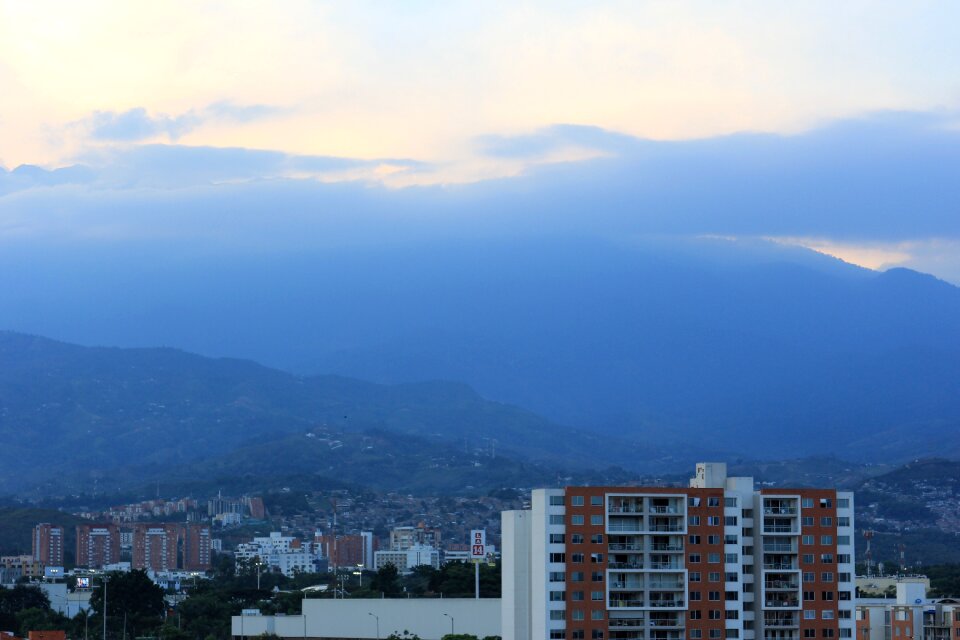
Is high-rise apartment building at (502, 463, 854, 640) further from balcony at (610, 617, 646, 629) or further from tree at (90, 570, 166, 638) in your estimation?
tree at (90, 570, 166, 638)

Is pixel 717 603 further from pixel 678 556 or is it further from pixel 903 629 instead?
pixel 903 629

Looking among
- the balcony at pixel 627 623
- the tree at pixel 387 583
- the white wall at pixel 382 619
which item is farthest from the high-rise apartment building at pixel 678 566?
the tree at pixel 387 583

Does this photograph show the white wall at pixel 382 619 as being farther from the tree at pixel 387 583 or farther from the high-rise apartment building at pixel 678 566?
the high-rise apartment building at pixel 678 566

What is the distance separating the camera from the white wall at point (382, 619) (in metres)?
93.8

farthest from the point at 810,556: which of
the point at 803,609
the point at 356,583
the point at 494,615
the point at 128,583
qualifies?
the point at 356,583

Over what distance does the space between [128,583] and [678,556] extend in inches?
2438

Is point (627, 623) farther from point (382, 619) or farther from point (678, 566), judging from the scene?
point (382, 619)

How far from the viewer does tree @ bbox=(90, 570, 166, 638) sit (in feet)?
361

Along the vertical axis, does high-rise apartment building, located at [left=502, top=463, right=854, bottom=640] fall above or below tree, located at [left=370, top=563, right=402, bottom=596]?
above

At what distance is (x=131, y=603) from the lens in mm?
114438

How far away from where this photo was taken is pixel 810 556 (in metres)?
62.4

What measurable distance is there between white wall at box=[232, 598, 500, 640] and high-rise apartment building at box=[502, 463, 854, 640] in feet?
102

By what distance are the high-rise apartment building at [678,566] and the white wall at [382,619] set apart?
102 feet

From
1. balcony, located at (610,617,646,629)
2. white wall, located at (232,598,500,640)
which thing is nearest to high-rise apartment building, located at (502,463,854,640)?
balcony, located at (610,617,646,629)
